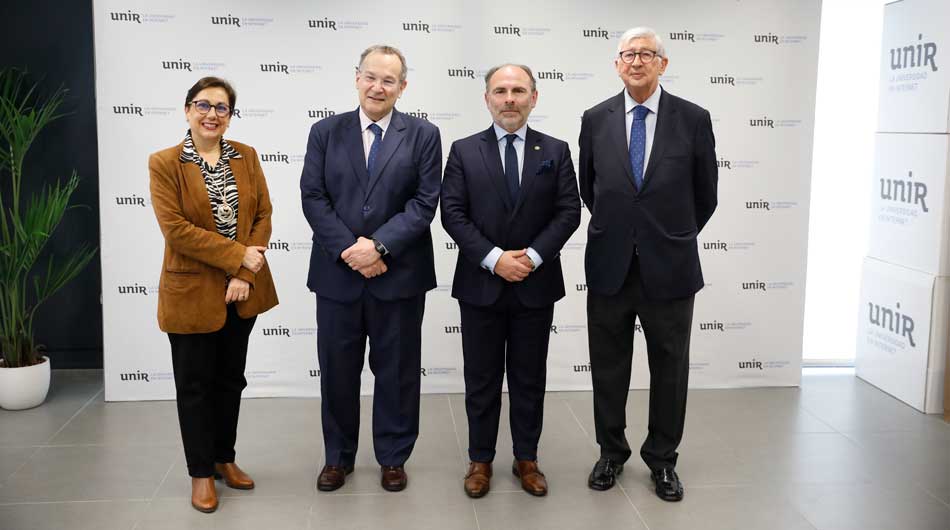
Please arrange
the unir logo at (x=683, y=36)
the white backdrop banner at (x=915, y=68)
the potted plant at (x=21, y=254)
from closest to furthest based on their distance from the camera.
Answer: the potted plant at (x=21, y=254)
the white backdrop banner at (x=915, y=68)
the unir logo at (x=683, y=36)

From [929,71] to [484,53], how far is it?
2.39 metres

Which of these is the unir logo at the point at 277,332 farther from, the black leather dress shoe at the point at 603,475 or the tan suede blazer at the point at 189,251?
the black leather dress shoe at the point at 603,475

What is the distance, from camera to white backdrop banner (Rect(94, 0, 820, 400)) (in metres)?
4.85

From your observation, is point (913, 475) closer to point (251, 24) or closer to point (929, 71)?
point (929, 71)

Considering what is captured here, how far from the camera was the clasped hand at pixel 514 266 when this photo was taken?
354 cm

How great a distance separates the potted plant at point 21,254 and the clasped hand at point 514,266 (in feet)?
8.22

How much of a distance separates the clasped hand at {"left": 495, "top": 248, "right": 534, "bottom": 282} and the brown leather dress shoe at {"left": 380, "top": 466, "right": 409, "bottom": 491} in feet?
3.12

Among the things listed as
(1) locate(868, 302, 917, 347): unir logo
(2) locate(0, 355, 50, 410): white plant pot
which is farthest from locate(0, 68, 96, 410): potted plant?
(1) locate(868, 302, 917, 347): unir logo

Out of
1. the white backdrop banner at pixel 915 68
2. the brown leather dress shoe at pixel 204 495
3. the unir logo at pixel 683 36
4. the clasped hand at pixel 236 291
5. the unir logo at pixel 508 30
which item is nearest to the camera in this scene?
the clasped hand at pixel 236 291

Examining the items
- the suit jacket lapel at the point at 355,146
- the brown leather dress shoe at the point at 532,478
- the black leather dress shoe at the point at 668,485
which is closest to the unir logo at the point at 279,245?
the suit jacket lapel at the point at 355,146

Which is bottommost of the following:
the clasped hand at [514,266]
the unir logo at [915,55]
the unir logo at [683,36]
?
the clasped hand at [514,266]

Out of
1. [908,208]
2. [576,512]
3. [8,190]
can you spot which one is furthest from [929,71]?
Result: [8,190]

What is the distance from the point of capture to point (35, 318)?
17.7ft

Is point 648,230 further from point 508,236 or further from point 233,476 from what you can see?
point 233,476
